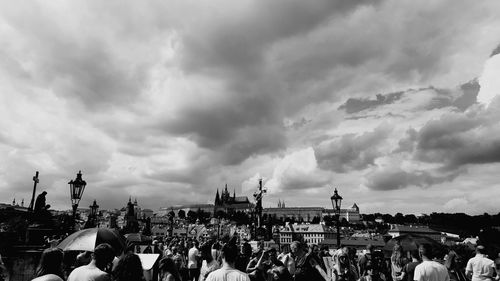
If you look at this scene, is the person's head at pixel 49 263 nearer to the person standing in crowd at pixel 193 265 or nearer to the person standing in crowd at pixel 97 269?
the person standing in crowd at pixel 97 269

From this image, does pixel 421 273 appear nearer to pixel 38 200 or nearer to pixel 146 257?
pixel 146 257

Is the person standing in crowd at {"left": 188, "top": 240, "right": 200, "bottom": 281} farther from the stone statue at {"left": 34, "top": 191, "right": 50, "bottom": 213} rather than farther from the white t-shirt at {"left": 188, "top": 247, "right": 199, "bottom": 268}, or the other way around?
the stone statue at {"left": 34, "top": 191, "right": 50, "bottom": 213}

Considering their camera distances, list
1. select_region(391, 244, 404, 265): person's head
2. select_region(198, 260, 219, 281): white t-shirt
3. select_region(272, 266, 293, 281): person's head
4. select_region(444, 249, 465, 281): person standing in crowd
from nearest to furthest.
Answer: select_region(272, 266, 293, 281): person's head, select_region(198, 260, 219, 281): white t-shirt, select_region(444, 249, 465, 281): person standing in crowd, select_region(391, 244, 404, 265): person's head

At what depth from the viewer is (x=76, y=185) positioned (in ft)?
41.7

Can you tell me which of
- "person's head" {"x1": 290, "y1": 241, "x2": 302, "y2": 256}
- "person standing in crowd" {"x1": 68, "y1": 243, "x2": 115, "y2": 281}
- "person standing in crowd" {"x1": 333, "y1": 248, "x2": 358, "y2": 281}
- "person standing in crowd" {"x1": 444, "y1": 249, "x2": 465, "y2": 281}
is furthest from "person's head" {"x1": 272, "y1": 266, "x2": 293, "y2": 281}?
"person standing in crowd" {"x1": 444, "y1": 249, "x2": 465, "y2": 281}

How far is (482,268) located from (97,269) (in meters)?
8.45

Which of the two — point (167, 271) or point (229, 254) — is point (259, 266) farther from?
point (229, 254)

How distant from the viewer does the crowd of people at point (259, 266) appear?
14.1 ft

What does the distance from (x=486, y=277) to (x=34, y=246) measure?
1256 cm

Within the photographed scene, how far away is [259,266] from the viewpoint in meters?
7.25

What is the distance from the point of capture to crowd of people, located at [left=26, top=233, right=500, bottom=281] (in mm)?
4305

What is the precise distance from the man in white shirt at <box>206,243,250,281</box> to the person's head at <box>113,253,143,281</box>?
908mm

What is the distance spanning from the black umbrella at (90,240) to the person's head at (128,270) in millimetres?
3332

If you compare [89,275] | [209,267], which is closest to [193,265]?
[209,267]
